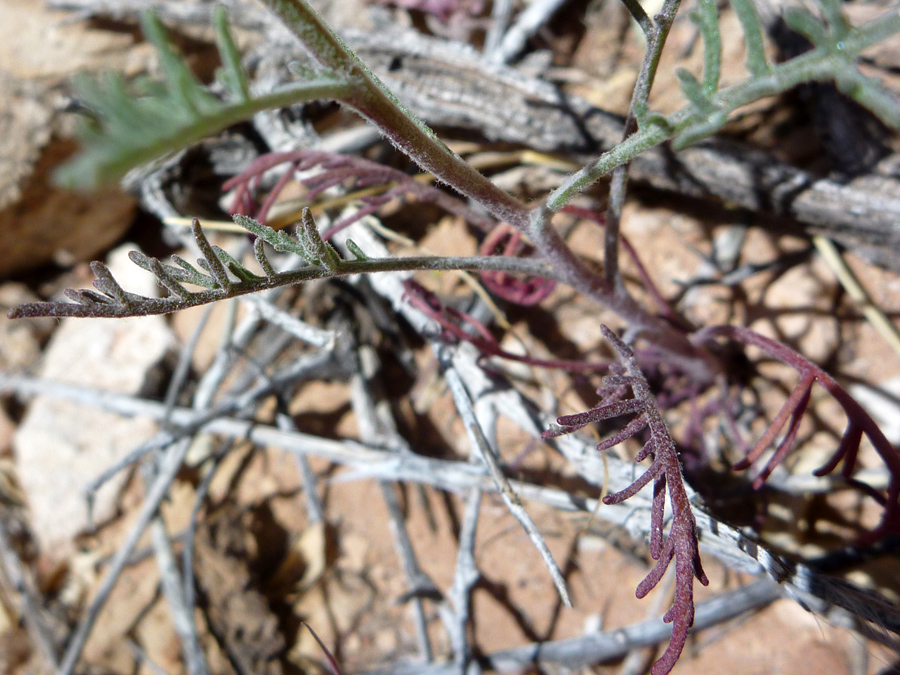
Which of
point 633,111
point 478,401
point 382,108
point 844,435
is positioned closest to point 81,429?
point 478,401

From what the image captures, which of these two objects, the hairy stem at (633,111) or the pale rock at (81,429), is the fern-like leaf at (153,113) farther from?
the pale rock at (81,429)

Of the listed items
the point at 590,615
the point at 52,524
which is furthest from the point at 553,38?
the point at 52,524

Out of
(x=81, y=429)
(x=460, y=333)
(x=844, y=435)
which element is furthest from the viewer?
(x=81, y=429)

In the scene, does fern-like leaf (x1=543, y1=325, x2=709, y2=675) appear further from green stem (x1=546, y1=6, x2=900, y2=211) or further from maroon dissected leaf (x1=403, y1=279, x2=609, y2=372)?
maroon dissected leaf (x1=403, y1=279, x2=609, y2=372)

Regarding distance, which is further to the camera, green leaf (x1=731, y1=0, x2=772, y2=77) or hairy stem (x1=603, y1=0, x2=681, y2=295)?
hairy stem (x1=603, y1=0, x2=681, y2=295)

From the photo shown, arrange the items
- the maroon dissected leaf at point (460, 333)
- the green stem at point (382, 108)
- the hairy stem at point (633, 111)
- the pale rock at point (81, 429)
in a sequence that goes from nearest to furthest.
→ the green stem at point (382, 108), the hairy stem at point (633, 111), the maroon dissected leaf at point (460, 333), the pale rock at point (81, 429)

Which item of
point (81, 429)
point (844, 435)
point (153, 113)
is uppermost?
point (153, 113)

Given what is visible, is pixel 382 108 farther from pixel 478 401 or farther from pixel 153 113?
pixel 478 401

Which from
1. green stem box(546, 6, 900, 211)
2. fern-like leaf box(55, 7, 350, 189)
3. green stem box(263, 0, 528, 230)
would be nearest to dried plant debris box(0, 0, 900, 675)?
green stem box(263, 0, 528, 230)

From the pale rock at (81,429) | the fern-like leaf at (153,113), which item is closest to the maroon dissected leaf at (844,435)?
the fern-like leaf at (153,113)
